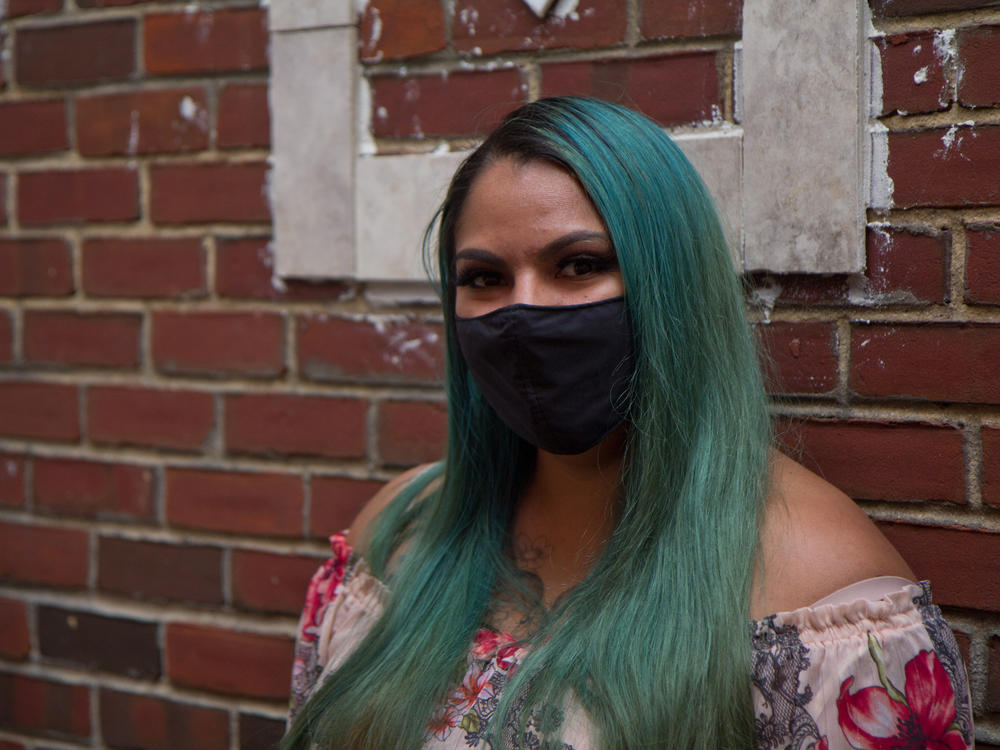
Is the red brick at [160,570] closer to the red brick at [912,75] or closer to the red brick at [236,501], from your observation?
the red brick at [236,501]

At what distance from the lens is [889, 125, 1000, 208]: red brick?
1452mm

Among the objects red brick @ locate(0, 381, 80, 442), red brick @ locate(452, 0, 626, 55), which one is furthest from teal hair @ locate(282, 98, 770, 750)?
red brick @ locate(0, 381, 80, 442)

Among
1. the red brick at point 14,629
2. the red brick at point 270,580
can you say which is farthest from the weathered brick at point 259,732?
the red brick at point 14,629

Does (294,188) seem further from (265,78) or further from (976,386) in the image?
(976,386)

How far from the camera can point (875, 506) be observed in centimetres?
157

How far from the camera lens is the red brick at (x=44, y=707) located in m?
2.21

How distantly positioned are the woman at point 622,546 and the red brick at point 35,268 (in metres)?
1.00

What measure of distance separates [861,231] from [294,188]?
1.06m

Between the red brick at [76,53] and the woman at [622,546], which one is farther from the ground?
the red brick at [76,53]

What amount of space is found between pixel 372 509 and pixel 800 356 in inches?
31.6

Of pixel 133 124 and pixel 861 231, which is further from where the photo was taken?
pixel 133 124

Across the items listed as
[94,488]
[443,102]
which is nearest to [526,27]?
[443,102]

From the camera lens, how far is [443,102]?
183cm

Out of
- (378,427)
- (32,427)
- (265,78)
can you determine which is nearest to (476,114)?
(265,78)
